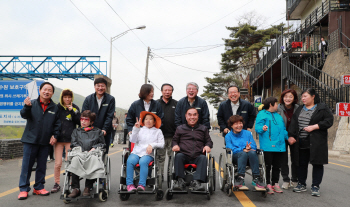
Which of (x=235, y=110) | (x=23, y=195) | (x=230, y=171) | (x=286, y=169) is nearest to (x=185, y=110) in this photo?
(x=235, y=110)

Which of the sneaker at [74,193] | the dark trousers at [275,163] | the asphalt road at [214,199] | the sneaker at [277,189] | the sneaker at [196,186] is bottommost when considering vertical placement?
the asphalt road at [214,199]

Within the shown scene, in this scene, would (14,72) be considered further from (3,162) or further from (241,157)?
(241,157)

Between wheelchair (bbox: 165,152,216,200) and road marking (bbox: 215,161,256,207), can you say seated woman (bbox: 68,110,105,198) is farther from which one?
road marking (bbox: 215,161,256,207)

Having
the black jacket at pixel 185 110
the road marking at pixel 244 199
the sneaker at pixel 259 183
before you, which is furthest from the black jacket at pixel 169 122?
the sneaker at pixel 259 183

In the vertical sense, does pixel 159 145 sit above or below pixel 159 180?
above

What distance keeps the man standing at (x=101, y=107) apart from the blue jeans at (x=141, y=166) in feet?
3.01

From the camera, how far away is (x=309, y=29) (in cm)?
2347

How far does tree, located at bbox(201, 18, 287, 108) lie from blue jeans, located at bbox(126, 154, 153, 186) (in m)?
29.1

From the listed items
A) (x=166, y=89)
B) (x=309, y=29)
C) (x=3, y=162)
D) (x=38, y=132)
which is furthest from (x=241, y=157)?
(x=309, y=29)

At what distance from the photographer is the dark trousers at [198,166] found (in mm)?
4566

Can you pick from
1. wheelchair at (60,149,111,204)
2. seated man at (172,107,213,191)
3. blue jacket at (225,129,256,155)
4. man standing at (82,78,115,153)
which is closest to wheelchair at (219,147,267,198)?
blue jacket at (225,129,256,155)

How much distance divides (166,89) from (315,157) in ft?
10.1

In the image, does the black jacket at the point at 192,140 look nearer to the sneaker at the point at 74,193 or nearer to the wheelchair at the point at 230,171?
the wheelchair at the point at 230,171

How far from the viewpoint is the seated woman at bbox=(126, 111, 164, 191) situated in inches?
179
